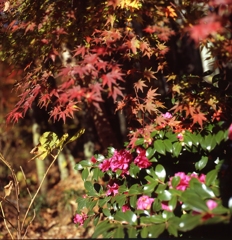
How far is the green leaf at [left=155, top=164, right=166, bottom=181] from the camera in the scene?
2105mm

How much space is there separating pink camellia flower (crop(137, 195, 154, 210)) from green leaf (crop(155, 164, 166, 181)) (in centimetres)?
17

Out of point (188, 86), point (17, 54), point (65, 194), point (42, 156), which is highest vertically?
point (17, 54)

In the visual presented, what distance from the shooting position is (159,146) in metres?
2.19

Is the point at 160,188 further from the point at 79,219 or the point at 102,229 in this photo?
the point at 79,219

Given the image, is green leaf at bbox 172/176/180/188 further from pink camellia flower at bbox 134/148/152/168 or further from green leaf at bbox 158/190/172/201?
pink camellia flower at bbox 134/148/152/168

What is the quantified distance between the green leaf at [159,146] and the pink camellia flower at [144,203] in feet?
1.13

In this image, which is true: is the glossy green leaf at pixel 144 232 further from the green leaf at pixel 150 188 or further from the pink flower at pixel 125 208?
the pink flower at pixel 125 208

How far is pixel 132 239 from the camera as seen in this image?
1.84 m

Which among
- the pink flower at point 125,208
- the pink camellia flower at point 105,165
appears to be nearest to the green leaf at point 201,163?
the pink flower at point 125,208

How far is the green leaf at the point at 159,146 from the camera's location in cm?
217

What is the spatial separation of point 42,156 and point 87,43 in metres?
1.00

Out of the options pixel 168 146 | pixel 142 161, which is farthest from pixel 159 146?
pixel 142 161

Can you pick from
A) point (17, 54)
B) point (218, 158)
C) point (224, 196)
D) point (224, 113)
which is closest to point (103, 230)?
point (224, 196)

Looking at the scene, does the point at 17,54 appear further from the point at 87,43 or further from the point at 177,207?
the point at 177,207
